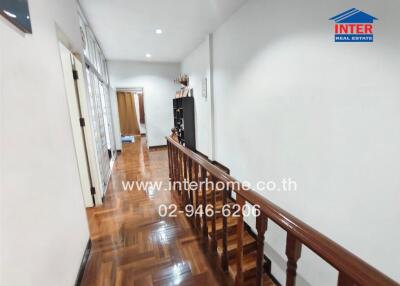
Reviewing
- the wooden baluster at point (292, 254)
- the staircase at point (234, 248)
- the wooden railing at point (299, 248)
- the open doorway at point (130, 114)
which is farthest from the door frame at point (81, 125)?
the open doorway at point (130, 114)

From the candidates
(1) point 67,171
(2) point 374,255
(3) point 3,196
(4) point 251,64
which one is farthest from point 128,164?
(2) point 374,255

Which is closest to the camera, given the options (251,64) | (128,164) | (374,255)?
(374,255)

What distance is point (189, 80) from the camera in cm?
526

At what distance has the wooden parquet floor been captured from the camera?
5.11ft

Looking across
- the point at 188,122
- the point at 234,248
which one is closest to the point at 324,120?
the point at 234,248

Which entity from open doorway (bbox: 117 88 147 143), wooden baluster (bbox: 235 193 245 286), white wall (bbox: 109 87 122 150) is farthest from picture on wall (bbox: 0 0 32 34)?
open doorway (bbox: 117 88 147 143)

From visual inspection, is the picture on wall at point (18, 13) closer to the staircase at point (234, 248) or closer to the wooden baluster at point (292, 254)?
the wooden baluster at point (292, 254)

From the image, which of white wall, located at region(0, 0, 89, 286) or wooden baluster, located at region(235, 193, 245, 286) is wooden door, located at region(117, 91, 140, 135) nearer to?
white wall, located at region(0, 0, 89, 286)

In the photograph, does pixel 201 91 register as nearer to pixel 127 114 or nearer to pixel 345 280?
pixel 345 280

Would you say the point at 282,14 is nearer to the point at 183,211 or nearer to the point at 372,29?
the point at 372,29

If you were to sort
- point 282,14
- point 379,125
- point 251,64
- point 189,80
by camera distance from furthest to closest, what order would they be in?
point 189,80 → point 251,64 → point 282,14 → point 379,125

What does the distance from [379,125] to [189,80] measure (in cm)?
450

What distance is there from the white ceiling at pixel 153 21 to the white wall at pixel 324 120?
53cm

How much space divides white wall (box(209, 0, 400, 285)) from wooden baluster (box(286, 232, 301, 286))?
111 centimetres
